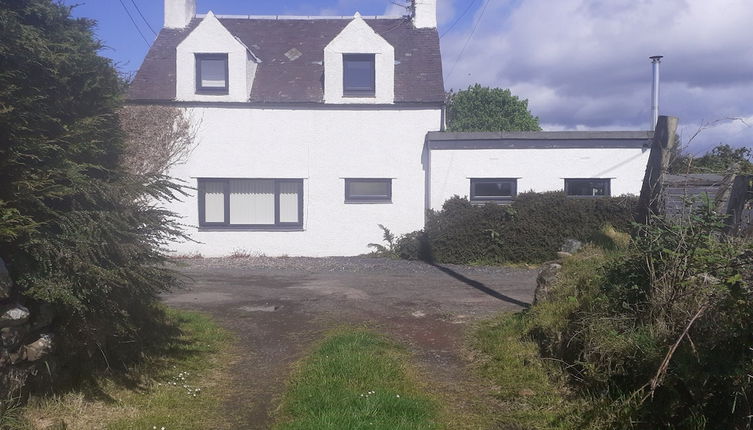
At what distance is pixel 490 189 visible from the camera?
55.2 ft

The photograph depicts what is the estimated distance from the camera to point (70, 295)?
4699 mm

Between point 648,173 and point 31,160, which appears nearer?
point 31,160

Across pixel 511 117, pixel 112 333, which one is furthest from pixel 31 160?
pixel 511 117

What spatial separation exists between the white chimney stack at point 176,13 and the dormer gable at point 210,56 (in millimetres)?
2433

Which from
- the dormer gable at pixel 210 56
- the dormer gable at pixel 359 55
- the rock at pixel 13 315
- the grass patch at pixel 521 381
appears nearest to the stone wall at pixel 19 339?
the rock at pixel 13 315

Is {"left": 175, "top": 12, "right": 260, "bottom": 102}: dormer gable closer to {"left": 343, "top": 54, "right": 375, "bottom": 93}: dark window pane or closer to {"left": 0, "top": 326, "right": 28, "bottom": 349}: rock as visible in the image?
{"left": 343, "top": 54, "right": 375, "bottom": 93}: dark window pane

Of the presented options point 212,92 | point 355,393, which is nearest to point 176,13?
point 212,92

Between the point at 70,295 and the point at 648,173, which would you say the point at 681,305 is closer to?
the point at 648,173

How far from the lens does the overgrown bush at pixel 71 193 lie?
15.7ft

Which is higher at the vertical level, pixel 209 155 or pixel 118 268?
pixel 209 155

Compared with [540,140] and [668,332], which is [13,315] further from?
[540,140]

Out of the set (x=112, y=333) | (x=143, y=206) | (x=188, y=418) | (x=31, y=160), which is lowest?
(x=188, y=418)

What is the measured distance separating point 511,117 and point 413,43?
25968 millimetres

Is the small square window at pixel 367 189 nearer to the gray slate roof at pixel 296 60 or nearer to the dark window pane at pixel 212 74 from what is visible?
the gray slate roof at pixel 296 60
